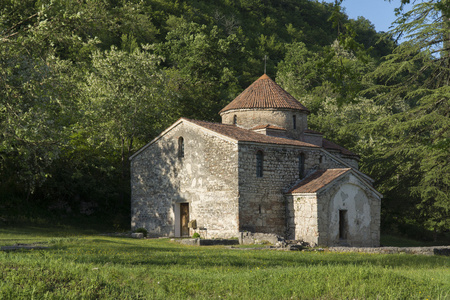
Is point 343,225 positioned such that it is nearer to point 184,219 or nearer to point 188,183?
point 188,183

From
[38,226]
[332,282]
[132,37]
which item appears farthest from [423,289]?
[132,37]

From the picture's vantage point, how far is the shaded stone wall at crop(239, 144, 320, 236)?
85.8 ft

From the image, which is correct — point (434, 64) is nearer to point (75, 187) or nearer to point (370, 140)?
point (370, 140)

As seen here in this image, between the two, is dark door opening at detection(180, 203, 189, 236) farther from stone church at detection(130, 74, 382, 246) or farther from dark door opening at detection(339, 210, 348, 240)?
dark door opening at detection(339, 210, 348, 240)

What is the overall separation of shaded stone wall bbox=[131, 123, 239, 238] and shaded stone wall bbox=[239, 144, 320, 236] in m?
0.50

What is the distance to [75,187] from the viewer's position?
3253 cm

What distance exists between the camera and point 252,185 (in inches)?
1045

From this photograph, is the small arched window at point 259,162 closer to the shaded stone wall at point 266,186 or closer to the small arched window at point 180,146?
the shaded stone wall at point 266,186

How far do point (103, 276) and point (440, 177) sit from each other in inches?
831

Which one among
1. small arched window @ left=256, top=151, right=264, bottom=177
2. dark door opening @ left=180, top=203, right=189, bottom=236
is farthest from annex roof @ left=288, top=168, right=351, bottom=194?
dark door opening @ left=180, top=203, right=189, bottom=236

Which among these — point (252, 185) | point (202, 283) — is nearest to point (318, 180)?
point (252, 185)

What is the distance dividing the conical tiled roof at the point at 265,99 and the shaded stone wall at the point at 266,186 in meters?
3.78

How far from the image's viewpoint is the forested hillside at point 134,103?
1562 cm

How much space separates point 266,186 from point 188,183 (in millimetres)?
4367
